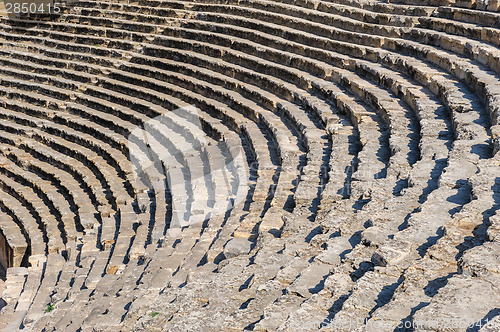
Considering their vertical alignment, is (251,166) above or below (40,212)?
above

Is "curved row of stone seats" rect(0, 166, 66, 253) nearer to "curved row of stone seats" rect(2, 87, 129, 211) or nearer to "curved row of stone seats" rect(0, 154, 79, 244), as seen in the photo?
"curved row of stone seats" rect(0, 154, 79, 244)

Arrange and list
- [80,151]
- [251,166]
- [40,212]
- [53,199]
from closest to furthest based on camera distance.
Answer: [251,166] < [40,212] < [53,199] < [80,151]

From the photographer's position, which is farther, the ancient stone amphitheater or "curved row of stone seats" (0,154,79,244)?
"curved row of stone seats" (0,154,79,244)

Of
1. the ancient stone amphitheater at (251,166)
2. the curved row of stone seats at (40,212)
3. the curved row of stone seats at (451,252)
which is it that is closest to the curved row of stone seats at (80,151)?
→ the ancient stone amphitheater at (251,166)

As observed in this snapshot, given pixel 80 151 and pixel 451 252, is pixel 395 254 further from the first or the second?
pixel 80 151

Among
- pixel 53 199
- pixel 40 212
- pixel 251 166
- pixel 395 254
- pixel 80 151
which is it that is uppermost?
pixel 395 254

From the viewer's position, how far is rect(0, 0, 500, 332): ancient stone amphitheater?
5.01m

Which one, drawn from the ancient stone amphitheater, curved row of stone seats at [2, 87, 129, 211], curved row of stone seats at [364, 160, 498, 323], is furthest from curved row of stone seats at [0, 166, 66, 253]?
curved row of stone seats at [364, 160, 498, 323]

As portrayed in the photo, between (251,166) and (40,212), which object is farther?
(40,212)

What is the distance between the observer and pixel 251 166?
33.8ft

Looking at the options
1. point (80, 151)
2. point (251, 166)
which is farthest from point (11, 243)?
point (251, 166)

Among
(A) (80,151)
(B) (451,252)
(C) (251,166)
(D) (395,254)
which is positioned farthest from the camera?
(A) (80,151)

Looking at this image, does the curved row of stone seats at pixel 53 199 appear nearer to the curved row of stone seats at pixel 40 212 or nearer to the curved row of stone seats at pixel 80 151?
the curved row of stone seats at pixel 40 212

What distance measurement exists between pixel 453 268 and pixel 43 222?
28.2 feet
